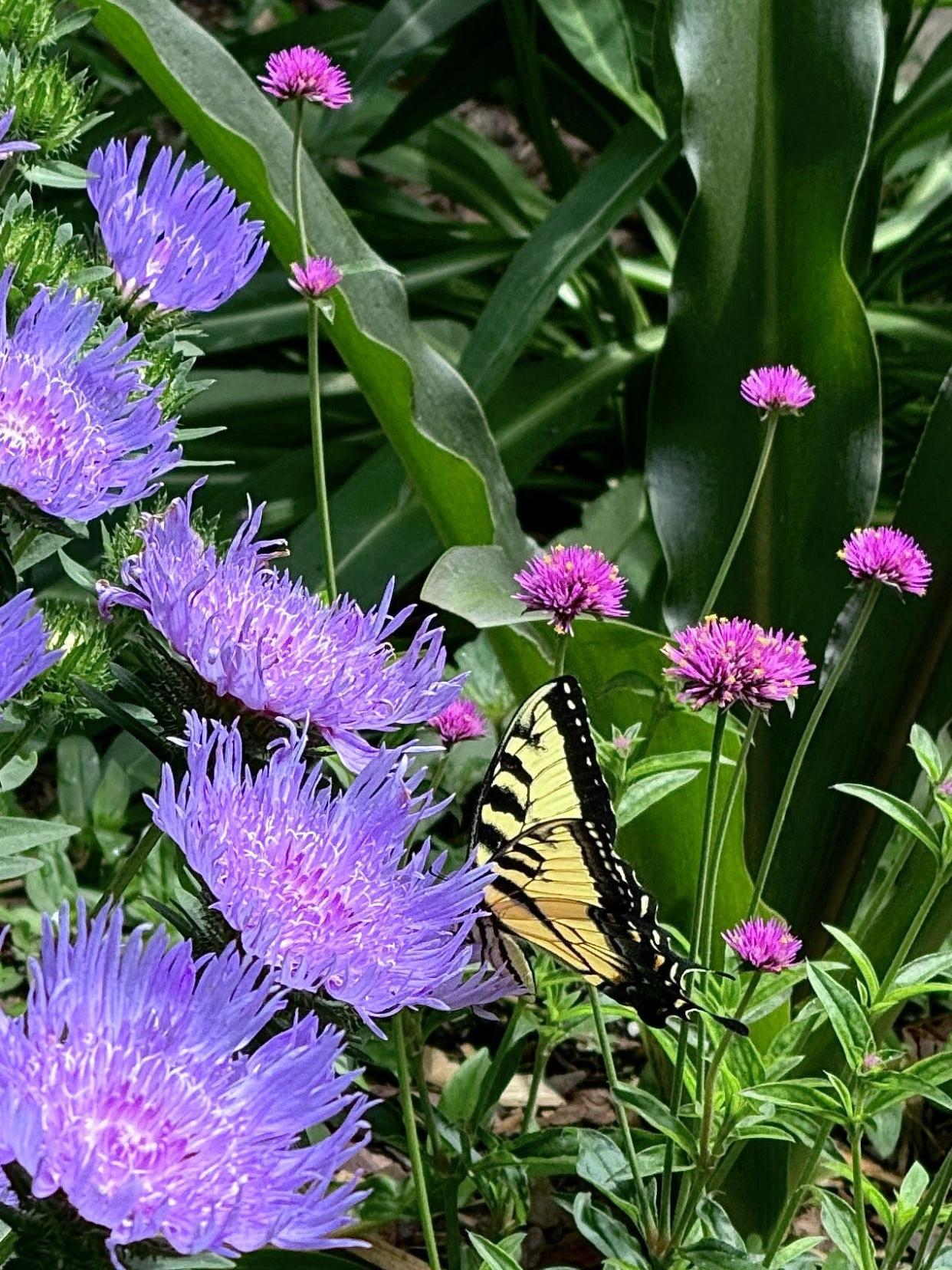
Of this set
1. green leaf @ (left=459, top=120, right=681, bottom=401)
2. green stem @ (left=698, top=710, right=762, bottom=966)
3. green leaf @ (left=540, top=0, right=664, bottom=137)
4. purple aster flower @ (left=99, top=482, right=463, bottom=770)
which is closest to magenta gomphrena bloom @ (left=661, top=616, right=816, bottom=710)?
green stem @ (left=698, top=710, right=762, bottom=966)

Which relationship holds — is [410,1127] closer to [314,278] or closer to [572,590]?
[572,590]

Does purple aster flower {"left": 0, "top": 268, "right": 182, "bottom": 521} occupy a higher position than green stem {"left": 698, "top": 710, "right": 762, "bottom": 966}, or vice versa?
purple aster flower {"left": 0, "top": 268, "right": 182, "bottom": 521}

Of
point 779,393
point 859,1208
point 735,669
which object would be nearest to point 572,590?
point 735,669

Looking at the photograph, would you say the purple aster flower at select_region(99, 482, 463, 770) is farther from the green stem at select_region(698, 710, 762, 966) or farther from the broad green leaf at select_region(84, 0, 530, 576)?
the broad green leaf at select_region(84, 0, 530, 576)

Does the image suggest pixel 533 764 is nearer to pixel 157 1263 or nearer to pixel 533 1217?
pixel 157 1263

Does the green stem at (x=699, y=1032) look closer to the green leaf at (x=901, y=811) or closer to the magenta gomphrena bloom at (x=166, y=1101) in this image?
the green leaf at (x=901, y=811)
